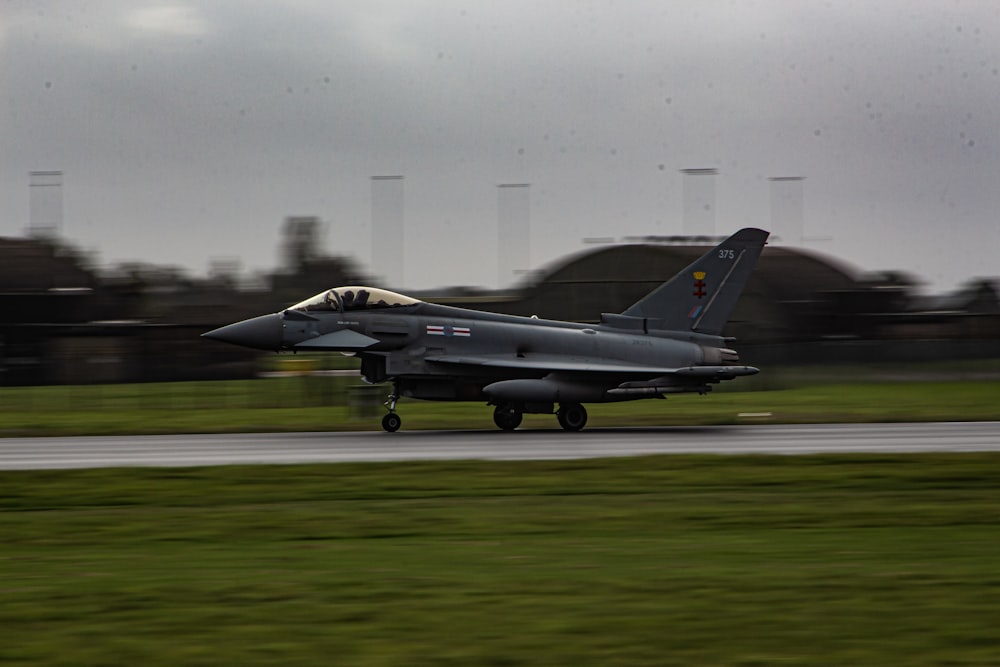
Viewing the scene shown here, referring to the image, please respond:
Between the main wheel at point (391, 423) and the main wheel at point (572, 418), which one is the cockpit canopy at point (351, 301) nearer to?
the main wheel at point (391, 423)

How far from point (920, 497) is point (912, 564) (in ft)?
16.2

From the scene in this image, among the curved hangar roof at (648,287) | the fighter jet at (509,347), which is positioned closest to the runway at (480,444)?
the fighter jet at (509,347)

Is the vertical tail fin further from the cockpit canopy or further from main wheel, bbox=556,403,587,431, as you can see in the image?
the cockpit canopy

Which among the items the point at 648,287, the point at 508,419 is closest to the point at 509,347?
Answer: the point at 508,419

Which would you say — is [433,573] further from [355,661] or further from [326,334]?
[326,334]

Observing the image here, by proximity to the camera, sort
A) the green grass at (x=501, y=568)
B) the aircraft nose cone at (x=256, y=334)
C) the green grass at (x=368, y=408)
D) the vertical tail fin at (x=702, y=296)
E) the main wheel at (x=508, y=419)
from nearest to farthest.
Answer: the green grass at (x=501, y=568) → the aircraft nose cone at (x=256, y=334) → the main wheel at (x=508, y=419) → the vertical tail fin at (x=702, y=296) → the green grass at (x=368, y=408)

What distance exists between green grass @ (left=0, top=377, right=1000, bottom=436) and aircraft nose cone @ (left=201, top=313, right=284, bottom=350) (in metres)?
2.48

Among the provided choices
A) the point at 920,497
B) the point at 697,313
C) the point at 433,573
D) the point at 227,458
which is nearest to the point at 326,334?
the point at 227,458

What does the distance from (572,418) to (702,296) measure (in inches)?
165

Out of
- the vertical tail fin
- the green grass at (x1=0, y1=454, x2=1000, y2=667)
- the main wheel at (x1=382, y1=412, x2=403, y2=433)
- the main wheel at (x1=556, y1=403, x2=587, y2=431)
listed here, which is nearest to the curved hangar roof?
the vertical tail fin

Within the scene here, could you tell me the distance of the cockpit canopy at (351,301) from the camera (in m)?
24.3

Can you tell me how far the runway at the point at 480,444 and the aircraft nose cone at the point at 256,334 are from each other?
6.39 ft

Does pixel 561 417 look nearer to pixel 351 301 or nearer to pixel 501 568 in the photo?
pixel 351 301

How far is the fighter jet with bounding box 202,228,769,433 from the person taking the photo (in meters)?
24.1
